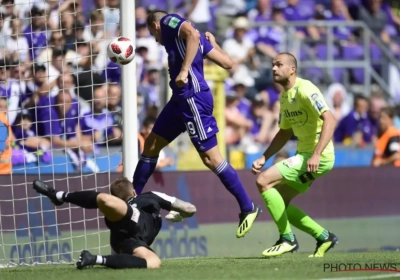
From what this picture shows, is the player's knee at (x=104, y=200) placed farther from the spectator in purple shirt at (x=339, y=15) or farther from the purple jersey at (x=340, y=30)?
the spectator in purple shirt at (x=339, y=15)

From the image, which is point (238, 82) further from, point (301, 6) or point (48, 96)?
point (48, 96)

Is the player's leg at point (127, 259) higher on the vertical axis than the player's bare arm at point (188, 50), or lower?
lower

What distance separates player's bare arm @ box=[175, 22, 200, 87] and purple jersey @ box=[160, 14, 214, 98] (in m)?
A: 0.14

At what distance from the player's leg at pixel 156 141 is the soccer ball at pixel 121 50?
654 millimetres

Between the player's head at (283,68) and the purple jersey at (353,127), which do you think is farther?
the purple jersey at (353,127)

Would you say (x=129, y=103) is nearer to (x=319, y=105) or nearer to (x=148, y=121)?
(x=319, y=105)

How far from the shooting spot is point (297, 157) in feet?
30.1

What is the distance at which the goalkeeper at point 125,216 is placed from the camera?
24.6ft

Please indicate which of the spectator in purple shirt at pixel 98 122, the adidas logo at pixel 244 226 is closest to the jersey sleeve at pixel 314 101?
the adidas logo at pixel 244 226

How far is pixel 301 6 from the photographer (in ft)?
58.5

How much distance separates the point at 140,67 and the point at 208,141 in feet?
20.4

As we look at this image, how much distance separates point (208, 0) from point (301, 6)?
217 cm

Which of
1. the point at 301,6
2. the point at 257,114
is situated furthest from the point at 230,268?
the point at 301,6

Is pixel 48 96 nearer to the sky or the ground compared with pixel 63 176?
nearer to the sky
